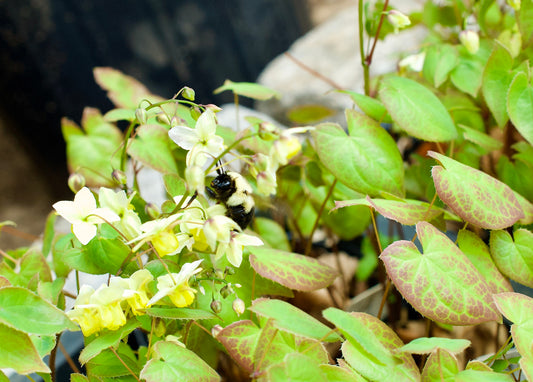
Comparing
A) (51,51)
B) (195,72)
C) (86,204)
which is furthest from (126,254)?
(195,72)

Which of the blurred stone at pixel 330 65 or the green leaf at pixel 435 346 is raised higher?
the green leaf at pixel 435 346

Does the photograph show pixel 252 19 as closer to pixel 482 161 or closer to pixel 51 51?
pixel 51 51

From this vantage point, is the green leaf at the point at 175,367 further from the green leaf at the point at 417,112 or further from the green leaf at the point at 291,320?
the green leaf at the point at 417,112

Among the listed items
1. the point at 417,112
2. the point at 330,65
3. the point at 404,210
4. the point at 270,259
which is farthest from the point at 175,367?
the point at 330,65

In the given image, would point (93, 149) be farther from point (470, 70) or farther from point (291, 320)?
point (470, 70)

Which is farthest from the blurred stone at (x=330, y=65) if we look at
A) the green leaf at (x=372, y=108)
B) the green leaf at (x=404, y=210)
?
the green leaf at (x=404, y=210)

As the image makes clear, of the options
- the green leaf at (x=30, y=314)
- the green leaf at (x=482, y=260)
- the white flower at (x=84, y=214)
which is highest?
the white flower at (x=84, y=214)

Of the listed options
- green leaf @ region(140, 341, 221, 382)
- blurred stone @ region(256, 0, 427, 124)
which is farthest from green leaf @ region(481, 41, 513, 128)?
blurred stone @ region(256, 0, 427, 124)

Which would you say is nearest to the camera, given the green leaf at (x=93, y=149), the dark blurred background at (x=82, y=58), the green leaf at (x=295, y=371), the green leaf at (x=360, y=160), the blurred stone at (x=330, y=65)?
the green leaf at (x=295, y=371)
